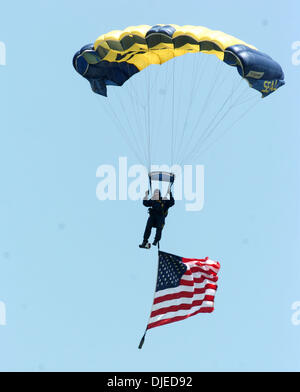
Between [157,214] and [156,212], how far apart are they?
0.21ft

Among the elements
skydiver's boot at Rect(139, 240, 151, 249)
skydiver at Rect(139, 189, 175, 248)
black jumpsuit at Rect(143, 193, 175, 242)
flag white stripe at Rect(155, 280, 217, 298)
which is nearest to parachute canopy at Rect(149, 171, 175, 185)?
skydiver at Rect(139, 189, 175, 248)

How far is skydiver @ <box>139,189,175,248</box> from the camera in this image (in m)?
28.7

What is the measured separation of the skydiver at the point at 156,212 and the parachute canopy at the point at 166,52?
4.06 meters

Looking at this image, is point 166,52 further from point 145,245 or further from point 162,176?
point 145,245

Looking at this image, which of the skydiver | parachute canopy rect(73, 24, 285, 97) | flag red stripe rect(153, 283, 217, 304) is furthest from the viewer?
flag red stripe rect(153, 283, 217, 304)

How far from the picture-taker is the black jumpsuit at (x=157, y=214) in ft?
94.2

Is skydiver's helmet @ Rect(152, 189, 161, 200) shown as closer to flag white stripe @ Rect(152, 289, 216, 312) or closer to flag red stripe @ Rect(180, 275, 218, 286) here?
flag red stripe @ Rect(180, 275, 218, 286)

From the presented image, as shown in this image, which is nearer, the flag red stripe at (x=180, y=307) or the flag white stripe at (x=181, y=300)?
the flag red stripe at (x=180, y=307)

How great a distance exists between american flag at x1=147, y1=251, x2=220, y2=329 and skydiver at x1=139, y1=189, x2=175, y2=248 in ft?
1.97

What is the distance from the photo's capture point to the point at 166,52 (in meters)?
30.6

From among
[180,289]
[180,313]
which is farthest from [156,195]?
[180,313]

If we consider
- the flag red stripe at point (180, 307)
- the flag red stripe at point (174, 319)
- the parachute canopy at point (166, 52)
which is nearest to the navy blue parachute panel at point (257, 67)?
the parachute canopy at point (166, 52)

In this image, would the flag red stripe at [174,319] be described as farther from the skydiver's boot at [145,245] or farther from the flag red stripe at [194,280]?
the skydiver's boot at [145,245]

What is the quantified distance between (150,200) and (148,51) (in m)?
4.33
